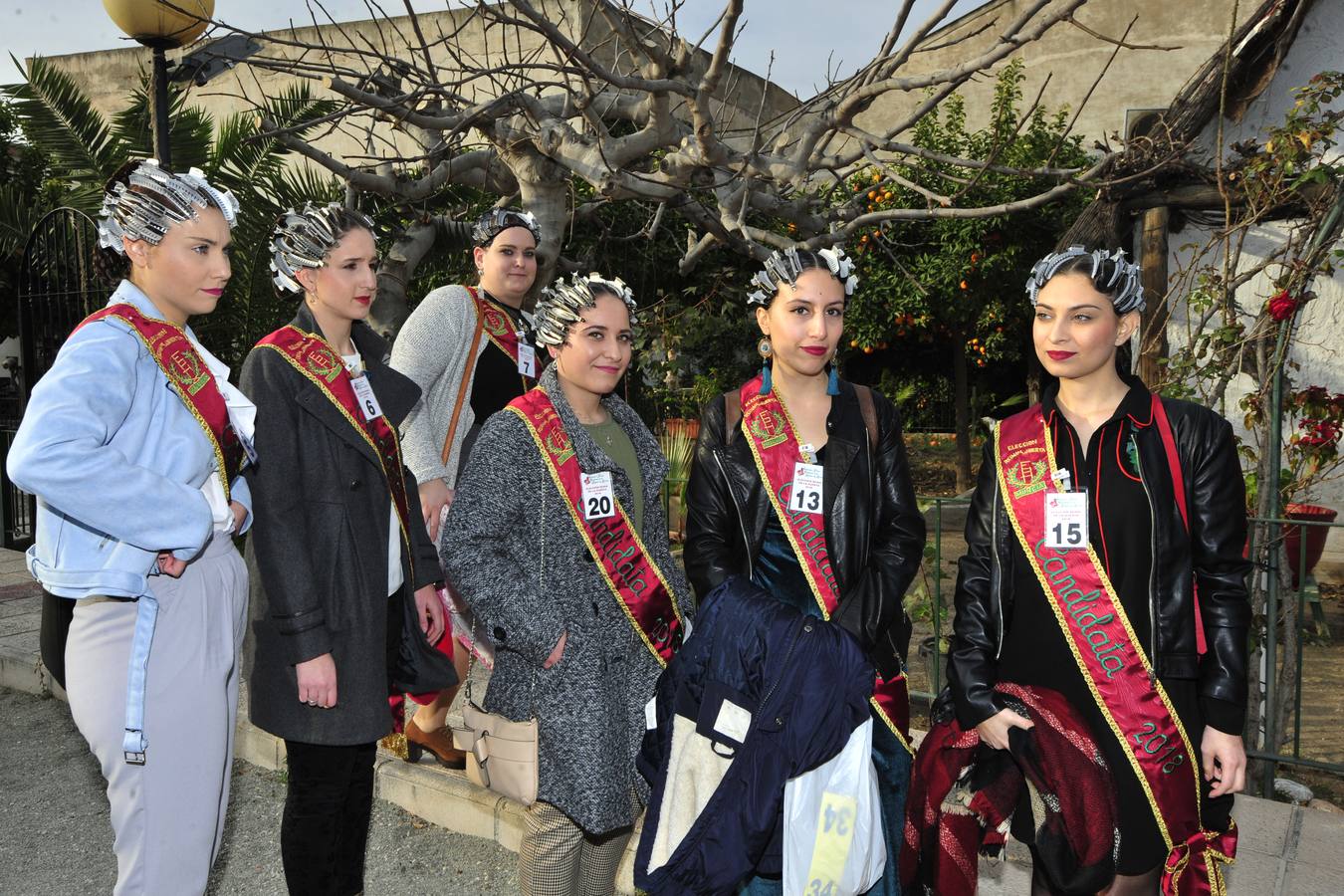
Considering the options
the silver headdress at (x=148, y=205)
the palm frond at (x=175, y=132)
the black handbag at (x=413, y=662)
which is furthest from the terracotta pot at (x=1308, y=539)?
the palm frond at (x=175, y=132)

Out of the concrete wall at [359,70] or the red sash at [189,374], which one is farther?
the concrete wall at [359,70]

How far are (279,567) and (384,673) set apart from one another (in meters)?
0.42

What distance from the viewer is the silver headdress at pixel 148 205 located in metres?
2.40

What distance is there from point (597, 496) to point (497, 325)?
4.03ft

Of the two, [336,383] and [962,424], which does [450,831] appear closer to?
[336,383]

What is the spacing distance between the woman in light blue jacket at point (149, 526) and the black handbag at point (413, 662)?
21.1 inches

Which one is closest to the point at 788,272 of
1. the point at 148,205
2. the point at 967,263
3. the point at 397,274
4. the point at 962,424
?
the point at 148,205

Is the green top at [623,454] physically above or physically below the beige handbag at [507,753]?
above

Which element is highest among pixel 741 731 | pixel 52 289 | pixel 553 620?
pixel 52 289

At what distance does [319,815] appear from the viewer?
277 cm

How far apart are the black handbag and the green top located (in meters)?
0.69

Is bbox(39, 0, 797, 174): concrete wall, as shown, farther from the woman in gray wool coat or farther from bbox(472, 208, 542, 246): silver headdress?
the woman in gray wool coat

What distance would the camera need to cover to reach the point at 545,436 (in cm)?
284

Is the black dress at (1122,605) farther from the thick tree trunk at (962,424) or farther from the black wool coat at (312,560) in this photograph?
the thick tree trunk at (962,424)
